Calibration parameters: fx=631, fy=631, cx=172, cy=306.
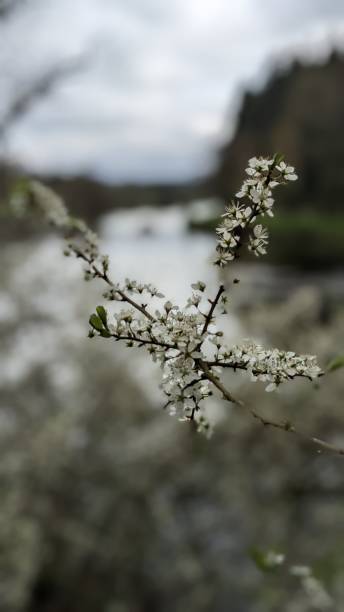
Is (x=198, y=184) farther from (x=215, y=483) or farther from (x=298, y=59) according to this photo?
(x=215, y=483)

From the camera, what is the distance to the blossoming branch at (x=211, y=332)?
968 millimetres

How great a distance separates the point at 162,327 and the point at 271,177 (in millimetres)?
290

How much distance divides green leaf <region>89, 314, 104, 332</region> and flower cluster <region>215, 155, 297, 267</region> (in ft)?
0.68

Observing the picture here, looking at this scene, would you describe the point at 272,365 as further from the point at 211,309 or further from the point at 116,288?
the point at 116,288

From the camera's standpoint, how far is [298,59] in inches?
2987

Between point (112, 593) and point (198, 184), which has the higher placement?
point (198, 184)

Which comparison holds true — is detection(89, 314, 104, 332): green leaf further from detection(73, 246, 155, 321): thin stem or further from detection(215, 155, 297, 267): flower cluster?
detection(215, 155, 297, 267): flower cluster

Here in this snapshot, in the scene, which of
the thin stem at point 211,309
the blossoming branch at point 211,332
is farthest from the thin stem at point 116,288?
the thin stem at point 211,309

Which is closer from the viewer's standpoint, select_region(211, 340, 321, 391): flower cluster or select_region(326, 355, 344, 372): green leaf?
select_region(211, 340, 321, 391): flower cluster

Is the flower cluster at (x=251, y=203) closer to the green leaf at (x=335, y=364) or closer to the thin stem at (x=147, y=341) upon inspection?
the thin stem at (x=147, y=341)

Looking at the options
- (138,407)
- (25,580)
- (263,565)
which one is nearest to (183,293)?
(138,407)

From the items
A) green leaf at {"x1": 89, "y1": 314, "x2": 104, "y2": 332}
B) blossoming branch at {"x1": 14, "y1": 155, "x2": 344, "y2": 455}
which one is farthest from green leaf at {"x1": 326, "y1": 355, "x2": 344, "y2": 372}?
green leaf at {"x1": 89, "y1": 314, "x2": 104, "y2": 332}

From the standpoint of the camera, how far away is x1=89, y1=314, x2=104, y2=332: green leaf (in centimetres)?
98

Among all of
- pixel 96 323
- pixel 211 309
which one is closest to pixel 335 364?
pixel 211 309
